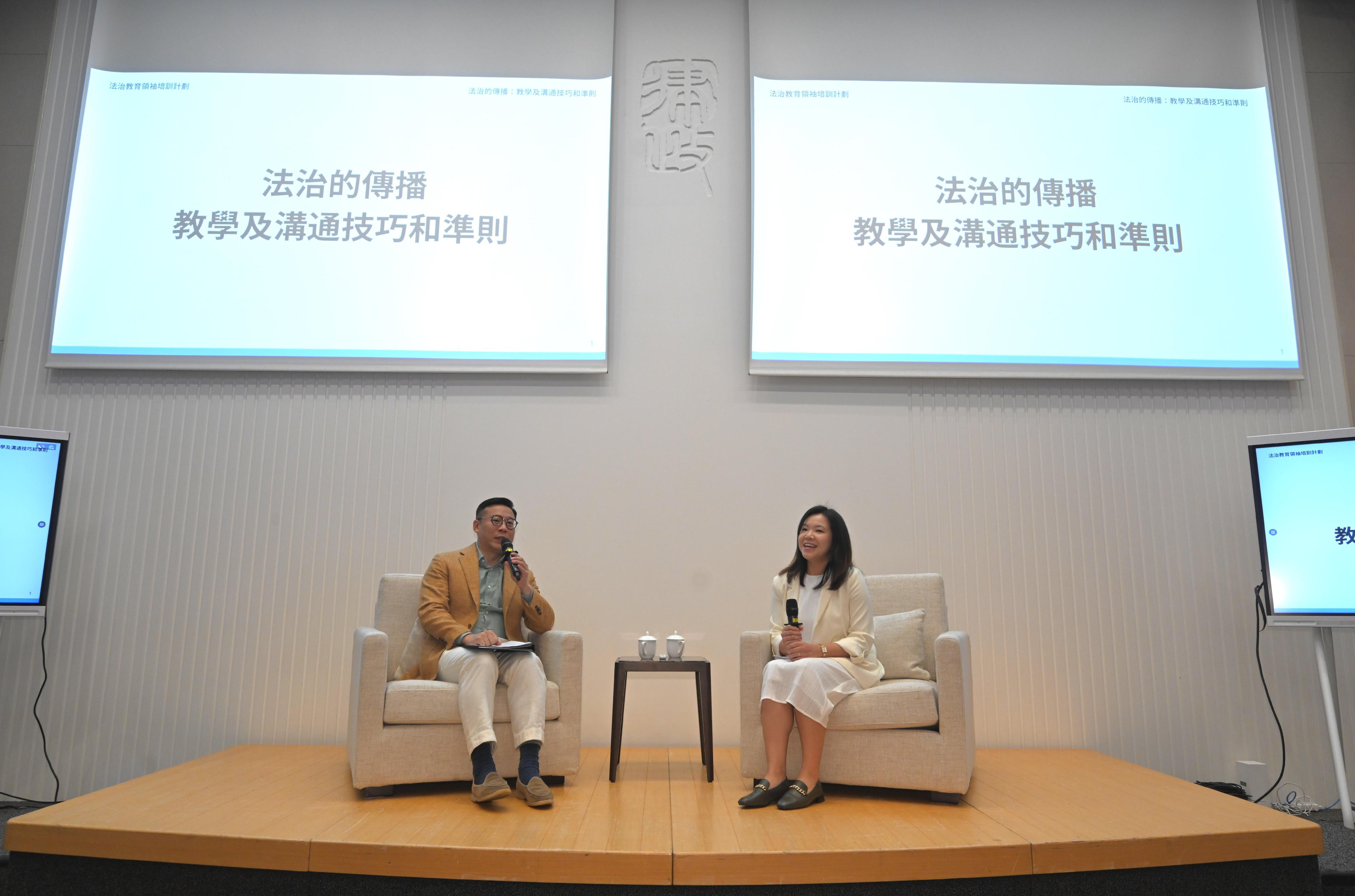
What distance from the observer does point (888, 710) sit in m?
2.62

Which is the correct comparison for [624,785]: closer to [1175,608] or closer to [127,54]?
[1175,608]

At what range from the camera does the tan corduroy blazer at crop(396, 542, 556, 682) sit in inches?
112

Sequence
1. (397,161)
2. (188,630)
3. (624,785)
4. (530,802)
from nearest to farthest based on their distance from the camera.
→ 1. (530,802)
2. (624,785)
3. (188,630)
4. (397,161)

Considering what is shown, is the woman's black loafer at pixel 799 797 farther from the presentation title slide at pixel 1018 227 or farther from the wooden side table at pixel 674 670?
the presentation title slide at pixel 1018 227

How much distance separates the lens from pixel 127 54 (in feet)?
12.5

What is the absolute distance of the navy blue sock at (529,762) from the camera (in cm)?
251

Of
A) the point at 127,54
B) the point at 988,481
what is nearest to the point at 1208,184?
the point at 988,481

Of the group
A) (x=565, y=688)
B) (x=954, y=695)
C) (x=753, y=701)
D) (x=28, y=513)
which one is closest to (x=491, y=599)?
(x=565, y=688)

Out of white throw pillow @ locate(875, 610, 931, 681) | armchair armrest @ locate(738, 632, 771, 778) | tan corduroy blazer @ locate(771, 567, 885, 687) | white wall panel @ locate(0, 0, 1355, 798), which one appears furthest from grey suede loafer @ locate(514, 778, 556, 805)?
white throw pillow @ locate(875, 610, 931, 681)

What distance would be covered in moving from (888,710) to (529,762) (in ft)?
3.63

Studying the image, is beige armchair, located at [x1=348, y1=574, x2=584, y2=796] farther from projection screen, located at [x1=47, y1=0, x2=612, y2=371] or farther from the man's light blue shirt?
projection screen, located at [x1=47, y1=0, x2=612, y2=371]

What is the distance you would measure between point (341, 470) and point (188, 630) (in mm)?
893

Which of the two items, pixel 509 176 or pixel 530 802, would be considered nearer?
pixel 530 802

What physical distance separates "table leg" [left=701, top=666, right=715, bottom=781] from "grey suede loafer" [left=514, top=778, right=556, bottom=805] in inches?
22.6
